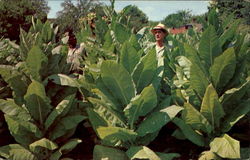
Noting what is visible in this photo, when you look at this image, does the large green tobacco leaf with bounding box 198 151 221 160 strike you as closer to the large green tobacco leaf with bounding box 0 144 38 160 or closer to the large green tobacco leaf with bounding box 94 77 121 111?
the large green tobacco leaf with bounding box 94 77 121 111

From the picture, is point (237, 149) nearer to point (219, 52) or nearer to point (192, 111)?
point (192, 111)

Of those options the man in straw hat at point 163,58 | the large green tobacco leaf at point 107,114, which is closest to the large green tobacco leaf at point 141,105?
the large green tobacco leaf at point 107,114

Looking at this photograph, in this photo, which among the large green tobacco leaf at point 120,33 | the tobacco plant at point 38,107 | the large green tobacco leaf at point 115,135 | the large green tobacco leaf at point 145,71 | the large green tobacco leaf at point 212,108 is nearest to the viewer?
the large green tobacco leaf at point 115,135

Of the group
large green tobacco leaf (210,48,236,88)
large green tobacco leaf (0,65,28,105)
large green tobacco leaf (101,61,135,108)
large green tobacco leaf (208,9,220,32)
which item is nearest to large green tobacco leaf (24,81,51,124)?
large green tobacco leaf (0,65,28,105)

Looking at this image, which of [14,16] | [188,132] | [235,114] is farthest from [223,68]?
[14,16]

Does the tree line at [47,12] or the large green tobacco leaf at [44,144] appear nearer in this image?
the large green tobacco leaf at [44,144]

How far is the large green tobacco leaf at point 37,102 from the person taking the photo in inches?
154

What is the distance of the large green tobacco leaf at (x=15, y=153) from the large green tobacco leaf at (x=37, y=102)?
41 cm

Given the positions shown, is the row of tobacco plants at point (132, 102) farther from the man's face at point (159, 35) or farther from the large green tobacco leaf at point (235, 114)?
the man's face at point (159, 35)

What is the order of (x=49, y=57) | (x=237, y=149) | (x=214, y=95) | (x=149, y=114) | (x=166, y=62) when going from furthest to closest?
(x=166, y=62) → (x=49, y=57) → (x=149, y=114) → (x=214, y=95) → (x=237, y=149)

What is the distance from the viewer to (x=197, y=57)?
4.07 metres

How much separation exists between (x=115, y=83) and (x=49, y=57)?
1097 millimetres

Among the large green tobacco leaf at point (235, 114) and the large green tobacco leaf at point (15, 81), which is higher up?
the large green tobacco leaf at point (15, 81)

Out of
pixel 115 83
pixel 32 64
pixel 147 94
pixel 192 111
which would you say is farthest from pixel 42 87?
pixel 192 111
